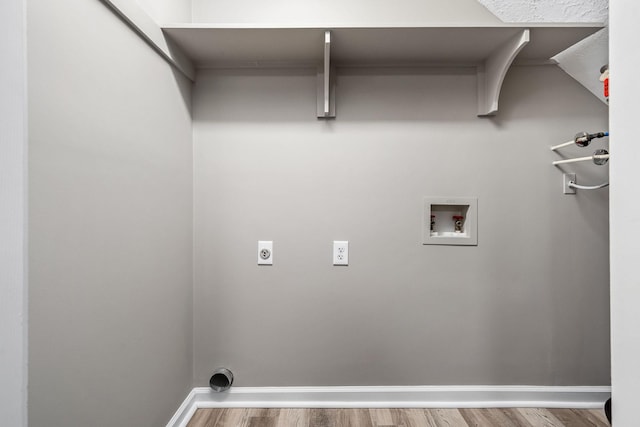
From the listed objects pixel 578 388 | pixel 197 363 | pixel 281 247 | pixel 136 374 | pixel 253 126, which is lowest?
pixel 578 388

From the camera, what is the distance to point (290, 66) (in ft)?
5.09

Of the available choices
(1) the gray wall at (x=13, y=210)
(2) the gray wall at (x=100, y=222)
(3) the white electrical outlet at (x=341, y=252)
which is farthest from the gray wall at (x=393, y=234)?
(1) the gray wall at (x=13, y=210)

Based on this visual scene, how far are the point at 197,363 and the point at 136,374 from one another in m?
0.50

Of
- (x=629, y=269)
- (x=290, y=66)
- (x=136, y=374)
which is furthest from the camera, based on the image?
(x=290, y=66)

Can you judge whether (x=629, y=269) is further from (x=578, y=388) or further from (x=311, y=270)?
(x=578, y=388)

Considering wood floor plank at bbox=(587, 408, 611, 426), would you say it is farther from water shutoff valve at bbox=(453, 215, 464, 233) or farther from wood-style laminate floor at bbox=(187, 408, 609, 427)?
water shutoff valve at bbox=(453, 215, 464, 233)

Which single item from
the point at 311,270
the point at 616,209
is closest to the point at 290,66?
the point at 311,270

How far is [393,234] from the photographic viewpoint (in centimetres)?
156

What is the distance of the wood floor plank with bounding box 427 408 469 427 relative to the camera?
A: 142 cm

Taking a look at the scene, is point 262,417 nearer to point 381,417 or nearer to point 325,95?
point 381,417

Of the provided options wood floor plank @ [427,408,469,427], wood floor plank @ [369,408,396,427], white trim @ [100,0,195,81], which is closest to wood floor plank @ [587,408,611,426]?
wood floor plank @ [427,408,469,427]

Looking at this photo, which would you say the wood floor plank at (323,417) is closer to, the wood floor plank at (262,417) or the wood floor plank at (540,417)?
the wood floor plank at (262,417)

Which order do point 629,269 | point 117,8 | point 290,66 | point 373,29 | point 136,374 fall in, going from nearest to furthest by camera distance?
point 629,269, point 117,8, point 136,374, point 373,29, point 290,66

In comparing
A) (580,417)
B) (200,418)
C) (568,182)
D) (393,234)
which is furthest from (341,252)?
(580,417)
